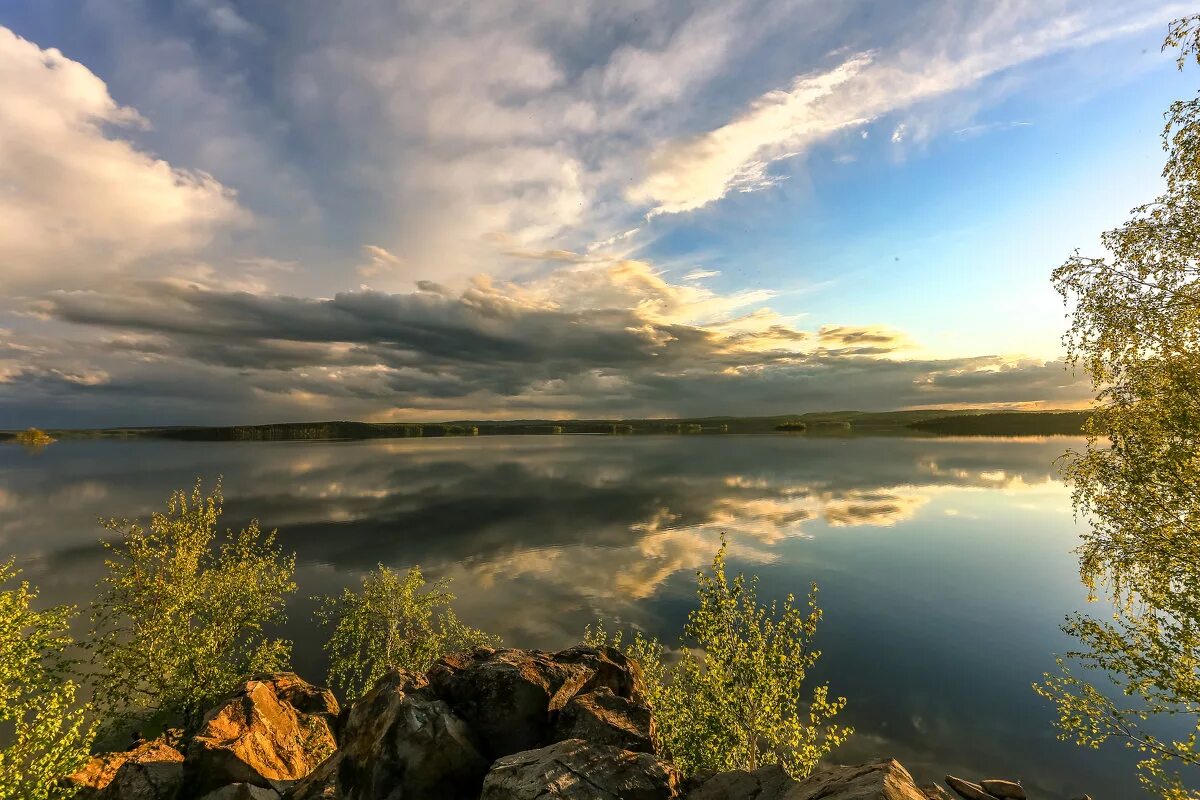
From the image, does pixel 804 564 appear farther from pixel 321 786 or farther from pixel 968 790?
pixel 321 786

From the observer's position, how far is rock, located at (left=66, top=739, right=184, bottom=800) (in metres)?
20.1

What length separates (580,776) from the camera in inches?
577

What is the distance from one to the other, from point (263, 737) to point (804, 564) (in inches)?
2883

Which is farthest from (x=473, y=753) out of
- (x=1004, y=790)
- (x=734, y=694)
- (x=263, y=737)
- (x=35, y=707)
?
(x=1004, y=790)

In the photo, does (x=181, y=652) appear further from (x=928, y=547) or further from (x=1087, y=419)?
(x=928, y=547)

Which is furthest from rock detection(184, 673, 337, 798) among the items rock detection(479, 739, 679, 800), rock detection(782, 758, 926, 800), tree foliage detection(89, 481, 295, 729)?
rock detection(782, 758, 926, 800)

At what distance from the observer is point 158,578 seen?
33.8 m

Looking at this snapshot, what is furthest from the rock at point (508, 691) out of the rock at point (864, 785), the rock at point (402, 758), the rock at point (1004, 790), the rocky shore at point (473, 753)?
the rock at point (1004, 790)

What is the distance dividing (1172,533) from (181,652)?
57098 millimetres

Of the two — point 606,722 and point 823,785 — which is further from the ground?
point 823,785

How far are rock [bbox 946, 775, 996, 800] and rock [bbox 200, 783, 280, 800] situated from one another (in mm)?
31994

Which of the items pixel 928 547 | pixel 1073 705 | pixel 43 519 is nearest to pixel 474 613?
pixel 1073 705

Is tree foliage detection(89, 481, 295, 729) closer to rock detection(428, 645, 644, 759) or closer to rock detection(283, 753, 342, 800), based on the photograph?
rock detection(283, 753, 342, 800)

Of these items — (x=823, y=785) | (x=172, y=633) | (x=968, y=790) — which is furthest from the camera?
(x=172, y=633)
